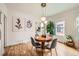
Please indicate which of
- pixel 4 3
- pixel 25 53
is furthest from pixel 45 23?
pixel 4 3

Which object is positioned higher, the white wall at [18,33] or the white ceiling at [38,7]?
the white ceiling at [38,7]

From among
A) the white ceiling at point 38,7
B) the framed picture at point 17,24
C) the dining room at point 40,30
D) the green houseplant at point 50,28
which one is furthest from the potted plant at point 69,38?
the framed picture at point 17,24

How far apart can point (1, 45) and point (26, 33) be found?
0.48 m

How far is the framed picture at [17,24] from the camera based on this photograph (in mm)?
2166

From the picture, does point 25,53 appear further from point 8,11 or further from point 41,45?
point 8,11

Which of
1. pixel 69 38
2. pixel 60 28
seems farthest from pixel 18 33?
pixel 69 38

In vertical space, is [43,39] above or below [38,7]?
below

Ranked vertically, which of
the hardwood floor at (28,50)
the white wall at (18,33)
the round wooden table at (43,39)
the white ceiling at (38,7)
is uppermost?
the white ceiling at (38,7)

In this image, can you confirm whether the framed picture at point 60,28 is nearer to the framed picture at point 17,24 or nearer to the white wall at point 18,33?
the white wall at point 18,33

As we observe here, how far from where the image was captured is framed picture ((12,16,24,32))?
2166 mm

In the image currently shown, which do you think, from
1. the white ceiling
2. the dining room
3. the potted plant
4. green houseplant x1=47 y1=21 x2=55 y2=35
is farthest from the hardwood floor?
the white ceiling

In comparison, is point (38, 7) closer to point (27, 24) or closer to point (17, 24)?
point (27, 24)

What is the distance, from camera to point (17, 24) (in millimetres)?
2180

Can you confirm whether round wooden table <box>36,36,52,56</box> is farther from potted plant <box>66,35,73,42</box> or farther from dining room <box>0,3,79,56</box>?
potted plant <box>66,35,73,42</box>
